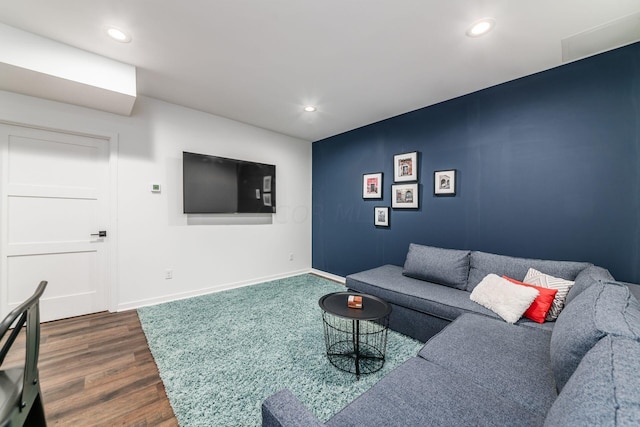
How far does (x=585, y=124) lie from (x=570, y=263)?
1.23 m

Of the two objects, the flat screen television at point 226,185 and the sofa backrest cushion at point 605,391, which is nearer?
the sofa backrest cushion at point 605,391

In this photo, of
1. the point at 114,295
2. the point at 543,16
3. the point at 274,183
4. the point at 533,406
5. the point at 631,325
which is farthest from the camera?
the point at 274,183

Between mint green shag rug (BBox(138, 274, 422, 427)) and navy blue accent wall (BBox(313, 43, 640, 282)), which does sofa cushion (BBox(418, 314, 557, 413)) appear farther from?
navy blue accent wall (BBox(313, 43, 640, 282))

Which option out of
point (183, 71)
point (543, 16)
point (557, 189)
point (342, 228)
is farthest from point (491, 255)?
point (183, 71)

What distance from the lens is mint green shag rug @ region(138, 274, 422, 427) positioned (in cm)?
156

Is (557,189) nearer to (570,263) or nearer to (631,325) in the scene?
(570,263)

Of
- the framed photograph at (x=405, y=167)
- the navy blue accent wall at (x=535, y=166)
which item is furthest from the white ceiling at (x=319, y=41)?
the framed photograph at (x=405, y=167)

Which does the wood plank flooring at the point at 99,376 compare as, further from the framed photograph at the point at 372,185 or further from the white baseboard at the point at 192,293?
the framed photograph at the point at 372,185

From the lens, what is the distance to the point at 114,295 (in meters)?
2.91

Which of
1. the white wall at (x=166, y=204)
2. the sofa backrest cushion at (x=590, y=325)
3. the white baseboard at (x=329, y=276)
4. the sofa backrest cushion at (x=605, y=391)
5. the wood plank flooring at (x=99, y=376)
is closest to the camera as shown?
the sofa backrest cushion at (x=605, y=391)

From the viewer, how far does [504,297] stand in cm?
196

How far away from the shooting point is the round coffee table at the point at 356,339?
6.07ft

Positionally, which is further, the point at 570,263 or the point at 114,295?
the point at 114,295

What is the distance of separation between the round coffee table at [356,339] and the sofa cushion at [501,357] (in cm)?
48
